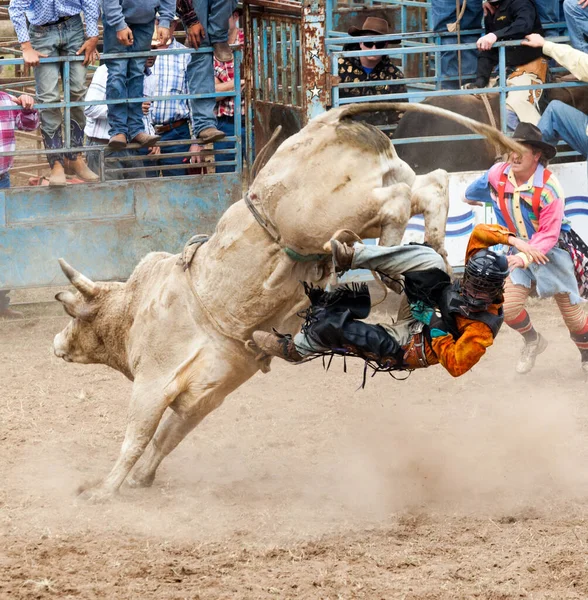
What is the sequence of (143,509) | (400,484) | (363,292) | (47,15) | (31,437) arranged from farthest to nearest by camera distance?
(47,15)
(31,437)
(400,484)
(143,509)
(363,292)

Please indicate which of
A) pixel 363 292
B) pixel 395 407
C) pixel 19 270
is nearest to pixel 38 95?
pixel 19 270

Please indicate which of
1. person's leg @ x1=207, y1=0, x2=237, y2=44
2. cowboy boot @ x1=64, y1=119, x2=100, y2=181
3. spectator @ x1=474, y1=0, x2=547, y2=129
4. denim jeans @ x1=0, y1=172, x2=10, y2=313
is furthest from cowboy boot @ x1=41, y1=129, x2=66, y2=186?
spectator @ x1=474, y1=0, x2=547, y2=129

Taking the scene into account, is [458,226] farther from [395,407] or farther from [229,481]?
[229,481]

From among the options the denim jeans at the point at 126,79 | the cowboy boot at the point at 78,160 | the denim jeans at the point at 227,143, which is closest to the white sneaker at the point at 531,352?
the denim jeans at the point at 227,143

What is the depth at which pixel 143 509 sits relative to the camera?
209 inches

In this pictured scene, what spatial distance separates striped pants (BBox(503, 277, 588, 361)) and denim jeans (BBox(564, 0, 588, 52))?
8.58 ft

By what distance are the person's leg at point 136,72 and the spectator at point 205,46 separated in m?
0.34

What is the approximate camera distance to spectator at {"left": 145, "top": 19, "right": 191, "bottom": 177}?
9.20 metres

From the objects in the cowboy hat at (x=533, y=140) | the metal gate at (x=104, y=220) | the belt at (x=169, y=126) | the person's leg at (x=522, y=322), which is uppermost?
the cowboy hat at (x=533, y=140)

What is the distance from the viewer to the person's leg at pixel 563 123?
8648 millimetres

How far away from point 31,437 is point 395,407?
241 cm

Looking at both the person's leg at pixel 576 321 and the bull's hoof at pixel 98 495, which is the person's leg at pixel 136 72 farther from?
the bull's hoof at pixel 98 495

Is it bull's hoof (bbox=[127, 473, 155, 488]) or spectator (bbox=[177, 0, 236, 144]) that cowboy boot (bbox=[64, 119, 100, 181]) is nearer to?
spectator (bbox=[177, 0, 236, 144])

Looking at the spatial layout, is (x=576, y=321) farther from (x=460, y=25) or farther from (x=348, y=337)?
(x=460, y=25)
